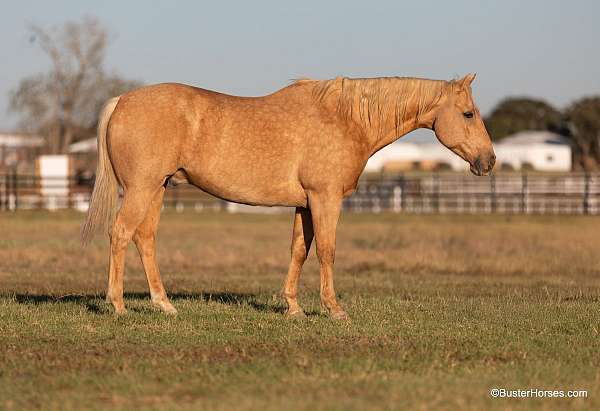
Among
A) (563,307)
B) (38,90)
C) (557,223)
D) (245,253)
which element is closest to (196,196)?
(38,90)

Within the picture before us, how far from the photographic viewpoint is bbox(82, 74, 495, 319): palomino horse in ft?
31.7

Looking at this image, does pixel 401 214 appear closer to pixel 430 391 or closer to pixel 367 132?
pixel 367 132

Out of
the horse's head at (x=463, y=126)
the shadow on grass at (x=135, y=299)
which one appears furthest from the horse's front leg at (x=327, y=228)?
the horse's head at (x=463, y=126)

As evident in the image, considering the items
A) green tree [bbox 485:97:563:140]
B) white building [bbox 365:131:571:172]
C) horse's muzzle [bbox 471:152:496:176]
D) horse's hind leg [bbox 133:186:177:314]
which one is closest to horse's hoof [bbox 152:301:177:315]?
horse's hind leg [bbox 133:186:177:314]

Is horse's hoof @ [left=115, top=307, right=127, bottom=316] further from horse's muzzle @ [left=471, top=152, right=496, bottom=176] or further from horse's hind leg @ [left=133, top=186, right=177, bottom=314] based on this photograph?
horse's muzzle @ [left=471, top=152, right=496, bottom=176]

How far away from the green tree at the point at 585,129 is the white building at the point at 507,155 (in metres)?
6.20

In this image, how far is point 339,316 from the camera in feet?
31.6

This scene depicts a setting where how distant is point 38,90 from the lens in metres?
59.4

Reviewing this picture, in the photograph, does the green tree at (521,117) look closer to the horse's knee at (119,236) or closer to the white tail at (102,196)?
the white tail at (102,196)

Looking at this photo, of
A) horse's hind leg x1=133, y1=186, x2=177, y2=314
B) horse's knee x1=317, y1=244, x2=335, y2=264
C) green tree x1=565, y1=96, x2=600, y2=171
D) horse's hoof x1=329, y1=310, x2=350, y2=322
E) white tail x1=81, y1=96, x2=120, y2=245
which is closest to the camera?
horse's hoof x1=329, y1=310, x2=350, y2=322

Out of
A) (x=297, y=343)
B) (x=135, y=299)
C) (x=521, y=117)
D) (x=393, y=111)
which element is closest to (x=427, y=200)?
(x=135, y=299)

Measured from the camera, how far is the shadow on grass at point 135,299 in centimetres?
1051

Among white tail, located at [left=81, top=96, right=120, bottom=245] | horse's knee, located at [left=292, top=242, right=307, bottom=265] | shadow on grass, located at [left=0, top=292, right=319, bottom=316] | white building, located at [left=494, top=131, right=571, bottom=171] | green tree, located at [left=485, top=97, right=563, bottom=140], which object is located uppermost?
green tree, located at [left=485, top=97, right=563, bottom=140]

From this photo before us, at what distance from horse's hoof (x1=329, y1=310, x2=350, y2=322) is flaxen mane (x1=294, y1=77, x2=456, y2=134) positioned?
1.93 m
